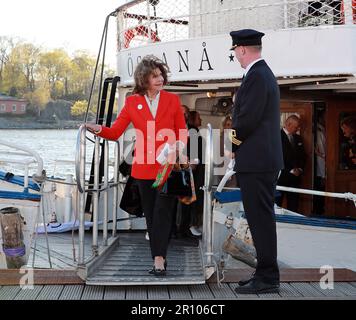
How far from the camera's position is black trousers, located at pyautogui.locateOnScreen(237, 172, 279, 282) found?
12.9 feet

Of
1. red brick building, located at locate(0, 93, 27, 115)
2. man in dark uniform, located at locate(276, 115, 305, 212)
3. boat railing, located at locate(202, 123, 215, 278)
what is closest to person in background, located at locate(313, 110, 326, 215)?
man in dark uniform, located at locate(276, 115, 305, 212)

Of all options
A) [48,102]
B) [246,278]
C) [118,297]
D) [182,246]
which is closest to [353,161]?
[182,246]

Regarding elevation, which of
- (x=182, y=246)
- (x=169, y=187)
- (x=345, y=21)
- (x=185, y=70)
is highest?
(x=345, y=21)

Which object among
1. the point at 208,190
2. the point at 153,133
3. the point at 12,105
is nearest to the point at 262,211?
the point at 208,190

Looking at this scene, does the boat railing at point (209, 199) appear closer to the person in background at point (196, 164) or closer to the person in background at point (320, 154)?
the person in background at point (196, 164)

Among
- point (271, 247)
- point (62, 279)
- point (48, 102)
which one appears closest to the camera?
point (271, 247)

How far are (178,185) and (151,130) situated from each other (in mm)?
478

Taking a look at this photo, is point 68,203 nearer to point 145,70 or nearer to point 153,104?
point 153,104

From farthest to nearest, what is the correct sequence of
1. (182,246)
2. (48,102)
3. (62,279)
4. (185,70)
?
(48,102) → (185,70) → (182,246) → (62,279)

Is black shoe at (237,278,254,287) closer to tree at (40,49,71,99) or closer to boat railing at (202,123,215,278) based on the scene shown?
boat railing at (202,123,215,278)

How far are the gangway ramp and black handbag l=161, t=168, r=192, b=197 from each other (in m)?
0.60
